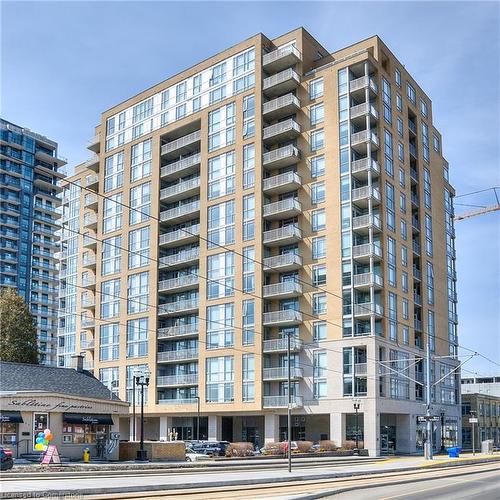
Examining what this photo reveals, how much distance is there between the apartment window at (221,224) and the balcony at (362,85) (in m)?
18.2

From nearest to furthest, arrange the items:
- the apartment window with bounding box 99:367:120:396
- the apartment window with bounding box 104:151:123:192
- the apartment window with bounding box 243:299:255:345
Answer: the apartment window with bounding box 243:299:255:345, the apartment window with bounding box 99:367:120:396, the apartment window with bounding box 104:151:123:192

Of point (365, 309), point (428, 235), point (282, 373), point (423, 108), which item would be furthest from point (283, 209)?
point (423, 108)

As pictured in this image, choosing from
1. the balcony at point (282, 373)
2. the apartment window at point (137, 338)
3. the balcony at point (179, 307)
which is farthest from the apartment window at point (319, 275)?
the apartment window at point (137, 338)

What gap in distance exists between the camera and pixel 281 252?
79312 mm

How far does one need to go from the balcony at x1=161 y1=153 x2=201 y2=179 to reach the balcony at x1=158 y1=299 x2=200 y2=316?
1588cm

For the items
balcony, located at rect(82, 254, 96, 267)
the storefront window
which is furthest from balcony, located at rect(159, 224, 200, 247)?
the storefront window

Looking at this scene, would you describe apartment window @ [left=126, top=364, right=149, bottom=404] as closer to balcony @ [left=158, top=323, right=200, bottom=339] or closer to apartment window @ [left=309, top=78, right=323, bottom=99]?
balcony @ [left=158, top=323, right=200, bottom=339]

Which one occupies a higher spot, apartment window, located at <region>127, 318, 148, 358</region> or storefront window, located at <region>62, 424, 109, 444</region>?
apartment window, located at <region>127, 318, 148, 358</region>

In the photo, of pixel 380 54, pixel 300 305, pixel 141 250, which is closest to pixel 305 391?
pixel 300 305

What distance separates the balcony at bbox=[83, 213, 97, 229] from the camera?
99125mm

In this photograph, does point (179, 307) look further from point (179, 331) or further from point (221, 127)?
point (221, 127)

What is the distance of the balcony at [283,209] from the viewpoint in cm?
7700

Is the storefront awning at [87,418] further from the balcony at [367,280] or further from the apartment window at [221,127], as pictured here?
the apartment window at [221,127]

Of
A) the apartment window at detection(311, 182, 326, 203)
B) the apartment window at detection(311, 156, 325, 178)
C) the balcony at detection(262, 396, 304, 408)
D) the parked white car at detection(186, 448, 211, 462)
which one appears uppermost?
the apartment window at detection(311, 156, 325, 178)
